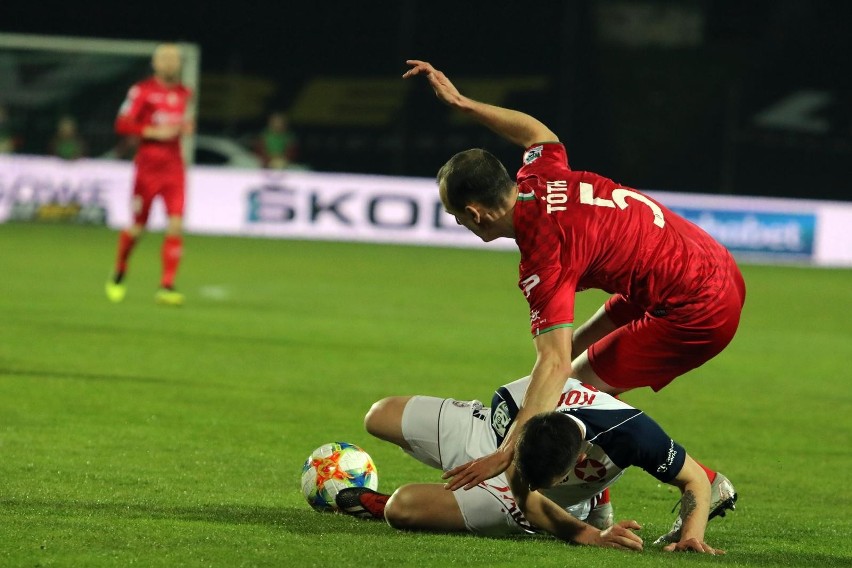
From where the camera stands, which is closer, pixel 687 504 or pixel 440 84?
pixel 687 504

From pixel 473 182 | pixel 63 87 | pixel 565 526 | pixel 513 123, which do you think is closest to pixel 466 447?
pixel 565 526

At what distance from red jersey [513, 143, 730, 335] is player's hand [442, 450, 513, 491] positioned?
477mm

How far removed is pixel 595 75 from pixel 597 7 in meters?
2.13

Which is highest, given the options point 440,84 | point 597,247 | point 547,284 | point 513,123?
point 440,84

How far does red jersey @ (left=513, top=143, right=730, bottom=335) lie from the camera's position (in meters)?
5.52

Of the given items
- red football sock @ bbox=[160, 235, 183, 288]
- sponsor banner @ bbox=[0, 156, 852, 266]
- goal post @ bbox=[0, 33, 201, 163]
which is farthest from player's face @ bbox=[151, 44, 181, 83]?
goal post @ bbox=[0, 33, 201, 163]

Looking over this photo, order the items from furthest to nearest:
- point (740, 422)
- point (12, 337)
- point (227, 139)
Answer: point (227, 139)
point (12, 337)
point (740, 422)

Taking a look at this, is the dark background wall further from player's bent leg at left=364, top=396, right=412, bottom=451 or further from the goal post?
player's bent leg at left=364, top=396, right=412, bottom=451

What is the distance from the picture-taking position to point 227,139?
96.9 ft

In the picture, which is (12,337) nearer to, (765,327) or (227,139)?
(765,327)

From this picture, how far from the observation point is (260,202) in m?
24.6

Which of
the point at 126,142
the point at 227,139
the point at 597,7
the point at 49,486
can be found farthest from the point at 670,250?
the point at 597,7

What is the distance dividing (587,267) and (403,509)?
113cm

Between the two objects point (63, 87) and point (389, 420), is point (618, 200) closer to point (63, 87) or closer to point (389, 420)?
point (389, 420)
